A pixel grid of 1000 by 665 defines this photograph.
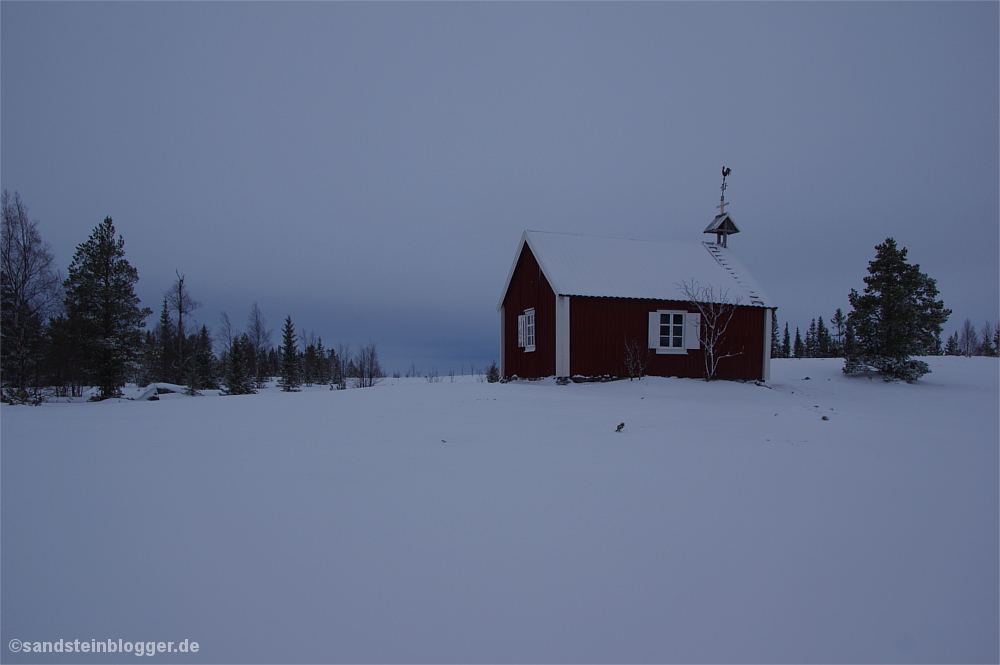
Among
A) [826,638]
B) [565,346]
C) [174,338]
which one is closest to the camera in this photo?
[826,638]

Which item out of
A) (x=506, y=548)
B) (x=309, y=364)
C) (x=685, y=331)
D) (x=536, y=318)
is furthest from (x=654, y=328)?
(x=309, y=364)

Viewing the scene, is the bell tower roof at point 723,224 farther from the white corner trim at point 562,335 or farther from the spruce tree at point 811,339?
the spruce tree at point 811,339

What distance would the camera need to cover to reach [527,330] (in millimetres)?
18531

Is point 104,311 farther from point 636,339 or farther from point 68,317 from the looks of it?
point 636,339

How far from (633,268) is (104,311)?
21.4 m

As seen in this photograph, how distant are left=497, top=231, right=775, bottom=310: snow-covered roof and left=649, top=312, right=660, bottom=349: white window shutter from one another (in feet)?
2.19

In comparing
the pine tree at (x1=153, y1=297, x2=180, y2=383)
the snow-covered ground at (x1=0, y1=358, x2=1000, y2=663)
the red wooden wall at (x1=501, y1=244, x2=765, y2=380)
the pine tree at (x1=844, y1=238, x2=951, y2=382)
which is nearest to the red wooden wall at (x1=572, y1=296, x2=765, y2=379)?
the red wooden wall at (x1=501, y1=244, x2=765, y2=380)

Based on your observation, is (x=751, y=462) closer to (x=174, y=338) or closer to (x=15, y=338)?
(x=15, y=338)

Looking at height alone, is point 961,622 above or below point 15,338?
below

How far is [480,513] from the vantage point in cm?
389

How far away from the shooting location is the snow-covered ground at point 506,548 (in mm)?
2484

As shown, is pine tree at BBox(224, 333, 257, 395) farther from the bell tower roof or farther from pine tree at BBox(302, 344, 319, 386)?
the bell tower roof

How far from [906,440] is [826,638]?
595cm

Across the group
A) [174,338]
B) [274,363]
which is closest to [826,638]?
[174,338]
